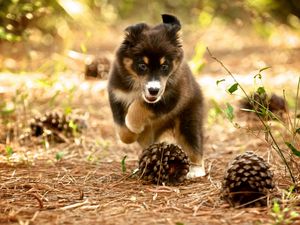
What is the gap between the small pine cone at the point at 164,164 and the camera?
4.45m

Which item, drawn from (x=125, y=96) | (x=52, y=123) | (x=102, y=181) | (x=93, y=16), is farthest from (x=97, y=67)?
(x=102, y=181)

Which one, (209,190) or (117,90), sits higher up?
(117,90)

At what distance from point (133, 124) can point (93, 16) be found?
4480mm

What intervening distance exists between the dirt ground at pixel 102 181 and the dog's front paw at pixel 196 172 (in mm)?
92

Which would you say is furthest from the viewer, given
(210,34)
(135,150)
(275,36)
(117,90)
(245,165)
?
(210,34)

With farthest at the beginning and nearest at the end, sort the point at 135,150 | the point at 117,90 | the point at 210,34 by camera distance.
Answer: the point at 210,34 → the point at 135,150 → the point at 117,90

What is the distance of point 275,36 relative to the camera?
15.2 metres

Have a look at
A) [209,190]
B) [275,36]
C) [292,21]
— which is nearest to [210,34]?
[275,36]

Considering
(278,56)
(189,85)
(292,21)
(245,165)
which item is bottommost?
(245,165)

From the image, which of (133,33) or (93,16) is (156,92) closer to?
(133,33)

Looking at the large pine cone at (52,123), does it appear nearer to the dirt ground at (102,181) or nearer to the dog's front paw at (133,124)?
the dirt ground at (102,181)

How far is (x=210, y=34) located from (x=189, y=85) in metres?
11.6

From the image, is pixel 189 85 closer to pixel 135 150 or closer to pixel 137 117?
pixel 137 117

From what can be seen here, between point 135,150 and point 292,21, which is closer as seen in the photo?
point 135,150
